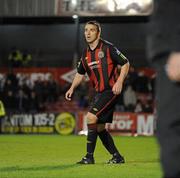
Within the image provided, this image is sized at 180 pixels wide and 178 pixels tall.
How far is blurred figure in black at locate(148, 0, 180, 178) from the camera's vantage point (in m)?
3.13

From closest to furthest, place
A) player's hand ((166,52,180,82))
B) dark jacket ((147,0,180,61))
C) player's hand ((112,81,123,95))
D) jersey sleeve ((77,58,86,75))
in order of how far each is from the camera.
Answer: player's hand ((166,52,180,82))
dark jacket ((147,0,180,61))
player's hand ((112,81,123,95))
jersey sleeve ((77,58,86,75))

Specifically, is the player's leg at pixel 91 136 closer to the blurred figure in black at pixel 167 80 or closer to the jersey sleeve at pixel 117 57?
the jersey sleeve at pixel 117 57

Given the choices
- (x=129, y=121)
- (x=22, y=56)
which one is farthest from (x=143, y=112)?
(x=22, y=56)

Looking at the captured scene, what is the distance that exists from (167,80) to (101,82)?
6053mm

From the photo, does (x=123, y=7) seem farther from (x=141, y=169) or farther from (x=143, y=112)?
(x=141, y=169)

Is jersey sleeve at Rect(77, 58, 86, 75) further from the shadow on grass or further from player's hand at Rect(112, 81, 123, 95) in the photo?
the shadow on grass

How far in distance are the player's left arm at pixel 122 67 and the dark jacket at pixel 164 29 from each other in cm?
558

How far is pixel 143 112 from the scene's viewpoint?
23359 millimetres

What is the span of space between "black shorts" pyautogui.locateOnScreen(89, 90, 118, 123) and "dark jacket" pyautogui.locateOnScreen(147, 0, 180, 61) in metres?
5.92

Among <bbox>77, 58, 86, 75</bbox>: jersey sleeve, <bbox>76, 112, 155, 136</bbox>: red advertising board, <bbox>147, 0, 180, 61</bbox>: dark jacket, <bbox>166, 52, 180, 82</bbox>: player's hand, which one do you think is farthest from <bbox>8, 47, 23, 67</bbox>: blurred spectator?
<bbox>166, 52, 180, 82</bbox>: player's hand

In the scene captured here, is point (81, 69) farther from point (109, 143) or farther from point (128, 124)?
point (128, 124)

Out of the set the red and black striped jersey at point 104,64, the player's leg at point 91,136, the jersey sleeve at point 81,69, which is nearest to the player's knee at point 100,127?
the player's leg at point 91,136

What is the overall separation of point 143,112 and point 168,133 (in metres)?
20.3

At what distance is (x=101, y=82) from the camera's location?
9227mm
